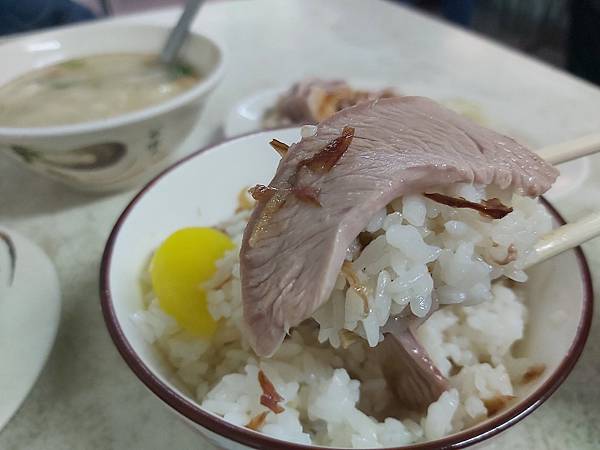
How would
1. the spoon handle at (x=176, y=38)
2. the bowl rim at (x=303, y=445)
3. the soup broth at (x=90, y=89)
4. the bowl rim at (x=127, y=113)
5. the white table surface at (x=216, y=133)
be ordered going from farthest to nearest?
the spoon handle at (x=176, y=38), the soup broth at (x=90, y=89), the bowl rim at (x=127, y=113), the white table surface at (x=216, y=133), the bowl rim at (x=303, y=445)

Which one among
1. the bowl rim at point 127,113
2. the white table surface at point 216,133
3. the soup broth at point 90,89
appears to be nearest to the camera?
the white table surface at point 216,133

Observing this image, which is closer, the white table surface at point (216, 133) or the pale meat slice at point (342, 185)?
the pale meat slice at point (342, 185)

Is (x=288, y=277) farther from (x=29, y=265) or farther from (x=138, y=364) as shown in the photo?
(x=29, y=265)

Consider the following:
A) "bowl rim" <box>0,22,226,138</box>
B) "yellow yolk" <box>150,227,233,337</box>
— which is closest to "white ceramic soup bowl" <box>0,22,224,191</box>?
"bowl rim" <box>0,22,226,138</box>

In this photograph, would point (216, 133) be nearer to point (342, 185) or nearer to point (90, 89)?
point (90, 89)

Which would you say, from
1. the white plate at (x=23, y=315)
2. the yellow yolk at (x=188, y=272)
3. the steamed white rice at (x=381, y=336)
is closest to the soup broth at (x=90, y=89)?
the white plate at (x=23, y=315)

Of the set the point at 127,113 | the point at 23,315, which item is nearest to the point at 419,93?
the point at 127,113

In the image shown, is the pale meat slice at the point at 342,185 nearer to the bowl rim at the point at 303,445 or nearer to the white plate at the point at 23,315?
the bowl rim at the point at 303,445
